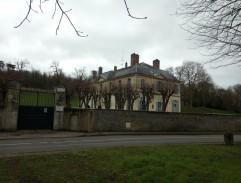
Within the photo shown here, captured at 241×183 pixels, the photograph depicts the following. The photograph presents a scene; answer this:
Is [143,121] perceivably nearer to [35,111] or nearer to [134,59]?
[35,111]

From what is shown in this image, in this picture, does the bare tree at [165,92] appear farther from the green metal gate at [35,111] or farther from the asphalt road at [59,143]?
the green metal gate at [35,111]

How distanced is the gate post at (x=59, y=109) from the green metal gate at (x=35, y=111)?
0.39 m

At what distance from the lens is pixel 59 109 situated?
56.6 feet

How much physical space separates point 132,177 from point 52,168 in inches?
89.6

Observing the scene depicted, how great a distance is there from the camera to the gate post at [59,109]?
17.1m

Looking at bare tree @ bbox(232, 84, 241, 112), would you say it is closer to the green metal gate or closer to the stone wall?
the stone wall

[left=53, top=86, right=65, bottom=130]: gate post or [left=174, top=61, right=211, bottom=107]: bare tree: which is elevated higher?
[left=174, top=61, right=211, bottom=107]: bare tree

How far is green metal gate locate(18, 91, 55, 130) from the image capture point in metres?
16.1

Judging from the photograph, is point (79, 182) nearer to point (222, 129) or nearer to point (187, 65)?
point (222, 129)

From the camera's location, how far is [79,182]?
177 inches

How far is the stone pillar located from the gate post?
119 inches

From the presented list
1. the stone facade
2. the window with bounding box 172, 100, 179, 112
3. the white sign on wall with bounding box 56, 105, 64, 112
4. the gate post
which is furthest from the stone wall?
the window with bounding box 172, 100, 179, 112

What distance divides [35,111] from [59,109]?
191 cm

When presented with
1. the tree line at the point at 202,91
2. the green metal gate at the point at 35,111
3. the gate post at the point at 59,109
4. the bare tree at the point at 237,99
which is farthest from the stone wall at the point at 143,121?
the bare tree at the point at 237,99
